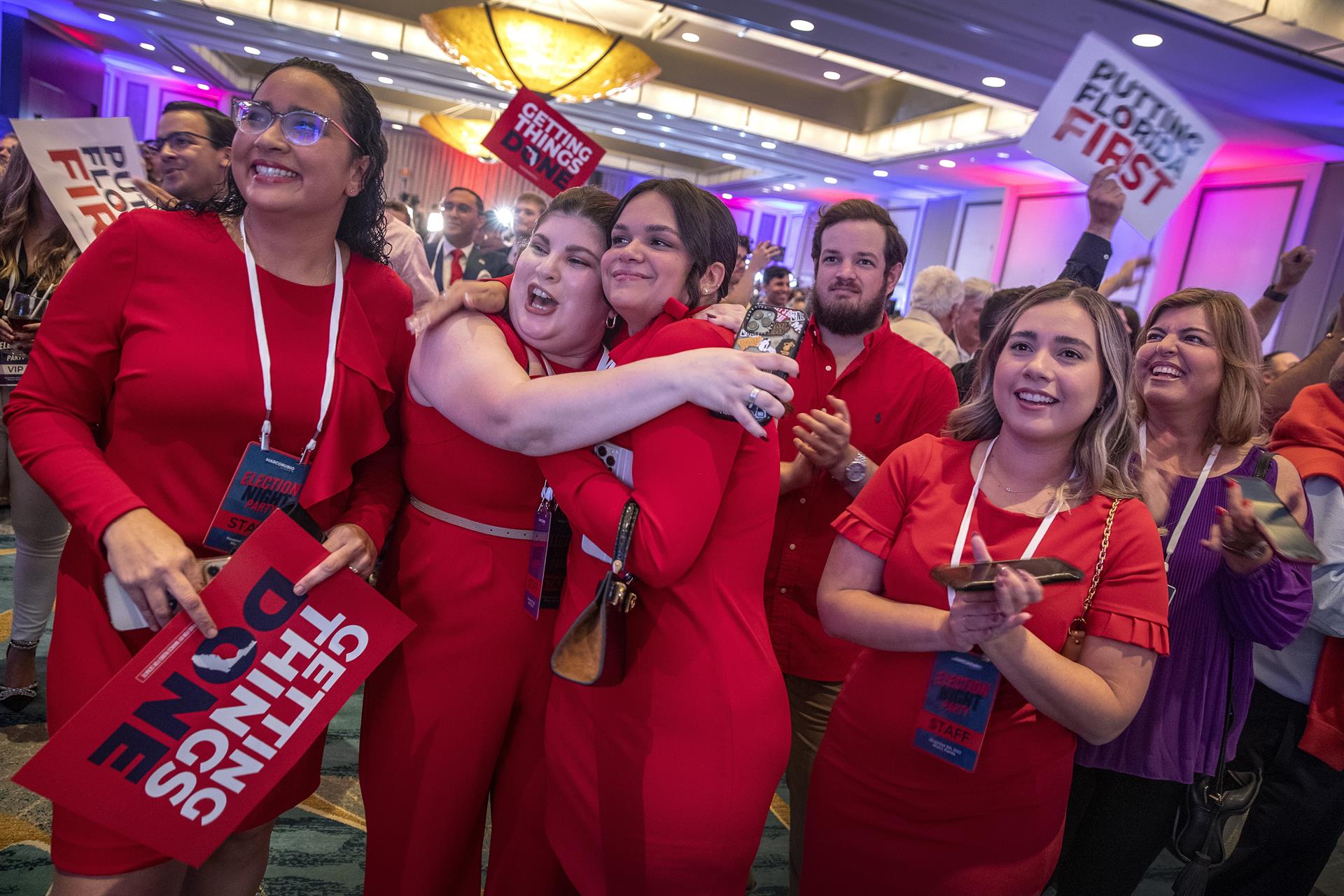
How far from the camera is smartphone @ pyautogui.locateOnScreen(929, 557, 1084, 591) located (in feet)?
4.49

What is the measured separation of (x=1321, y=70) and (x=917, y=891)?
22.7 feet

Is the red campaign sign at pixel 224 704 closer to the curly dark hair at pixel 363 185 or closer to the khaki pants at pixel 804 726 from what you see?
the curly dark hair at pixel 363 185

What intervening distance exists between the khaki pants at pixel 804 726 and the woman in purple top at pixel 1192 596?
611 mm

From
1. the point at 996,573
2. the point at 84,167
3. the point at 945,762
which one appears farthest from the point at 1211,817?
the point at 84,167

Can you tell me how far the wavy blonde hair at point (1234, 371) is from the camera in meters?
1.96

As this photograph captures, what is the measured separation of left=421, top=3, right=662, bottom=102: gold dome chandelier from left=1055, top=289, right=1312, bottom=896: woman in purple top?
527 cm

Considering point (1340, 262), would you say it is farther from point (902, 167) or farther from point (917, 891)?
point (917, 891)

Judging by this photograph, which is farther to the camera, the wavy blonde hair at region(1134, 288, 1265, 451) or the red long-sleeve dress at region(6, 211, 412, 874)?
the wavy blonde hair at region(1134, 288, 1265, 451)

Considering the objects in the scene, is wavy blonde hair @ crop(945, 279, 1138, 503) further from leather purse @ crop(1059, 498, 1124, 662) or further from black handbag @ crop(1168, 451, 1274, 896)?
black handbag @ crop(1168, 451, 1274, 896)

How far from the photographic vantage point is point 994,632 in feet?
4.62

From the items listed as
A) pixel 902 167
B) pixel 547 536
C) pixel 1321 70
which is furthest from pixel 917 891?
pixel 902 167

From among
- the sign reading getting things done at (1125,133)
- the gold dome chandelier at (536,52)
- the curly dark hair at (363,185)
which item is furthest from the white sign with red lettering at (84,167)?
the gold dome chandelier at (536,52)

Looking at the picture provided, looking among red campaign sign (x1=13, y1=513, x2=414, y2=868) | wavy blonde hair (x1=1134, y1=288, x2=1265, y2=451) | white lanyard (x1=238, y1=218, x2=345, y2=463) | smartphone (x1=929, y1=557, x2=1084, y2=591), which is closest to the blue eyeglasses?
white lanyard (x1=238, y1=218, x2=345, y2=463)

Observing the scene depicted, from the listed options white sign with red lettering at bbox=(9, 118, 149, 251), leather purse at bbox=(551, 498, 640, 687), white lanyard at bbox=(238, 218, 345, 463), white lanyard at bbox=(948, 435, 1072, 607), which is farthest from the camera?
white sign with red lettering at bbox=(9, 118, 149, 251)
